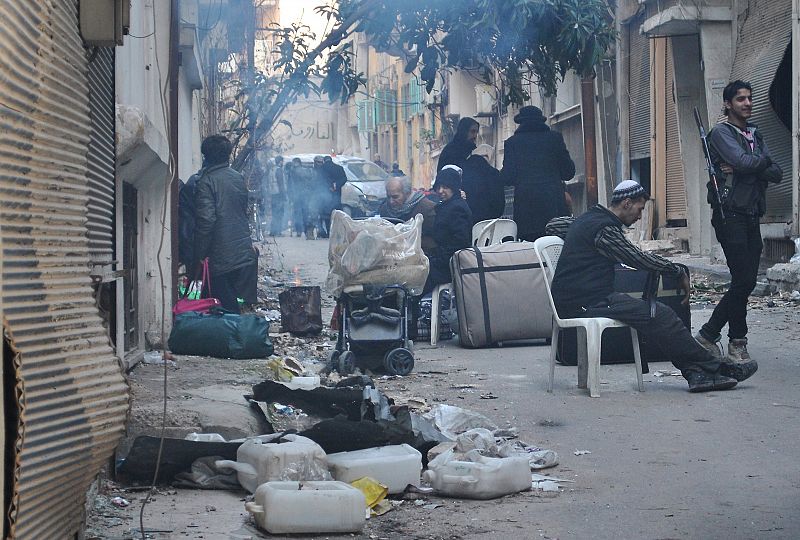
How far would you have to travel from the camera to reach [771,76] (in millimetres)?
15430

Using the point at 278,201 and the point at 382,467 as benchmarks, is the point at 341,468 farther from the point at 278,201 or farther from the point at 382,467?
the point at 278,201

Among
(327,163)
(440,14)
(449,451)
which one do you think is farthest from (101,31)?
(327,163)

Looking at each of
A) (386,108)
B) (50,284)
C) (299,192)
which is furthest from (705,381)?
(386,108)

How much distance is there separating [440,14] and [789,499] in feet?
31.0

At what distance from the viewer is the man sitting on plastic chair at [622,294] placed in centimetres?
802

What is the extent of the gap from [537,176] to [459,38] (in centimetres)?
234

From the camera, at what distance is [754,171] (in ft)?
28.0

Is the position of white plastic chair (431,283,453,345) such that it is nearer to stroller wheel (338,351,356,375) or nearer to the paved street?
the paved street

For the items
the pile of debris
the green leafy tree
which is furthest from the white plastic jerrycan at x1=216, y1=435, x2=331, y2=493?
the green leafy tree

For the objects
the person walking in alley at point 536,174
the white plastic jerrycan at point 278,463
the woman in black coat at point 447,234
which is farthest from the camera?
the person walking in alley at point 536,174

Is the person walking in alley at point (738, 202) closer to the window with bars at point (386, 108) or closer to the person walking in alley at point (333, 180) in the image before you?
the person walking in alley at point (333, 180)

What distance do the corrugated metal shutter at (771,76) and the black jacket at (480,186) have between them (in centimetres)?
421

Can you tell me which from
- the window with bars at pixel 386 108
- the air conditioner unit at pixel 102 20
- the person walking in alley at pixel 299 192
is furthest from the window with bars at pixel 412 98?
the air conditioner unit at pixel 102 20

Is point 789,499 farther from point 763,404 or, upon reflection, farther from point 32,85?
point 32,85
